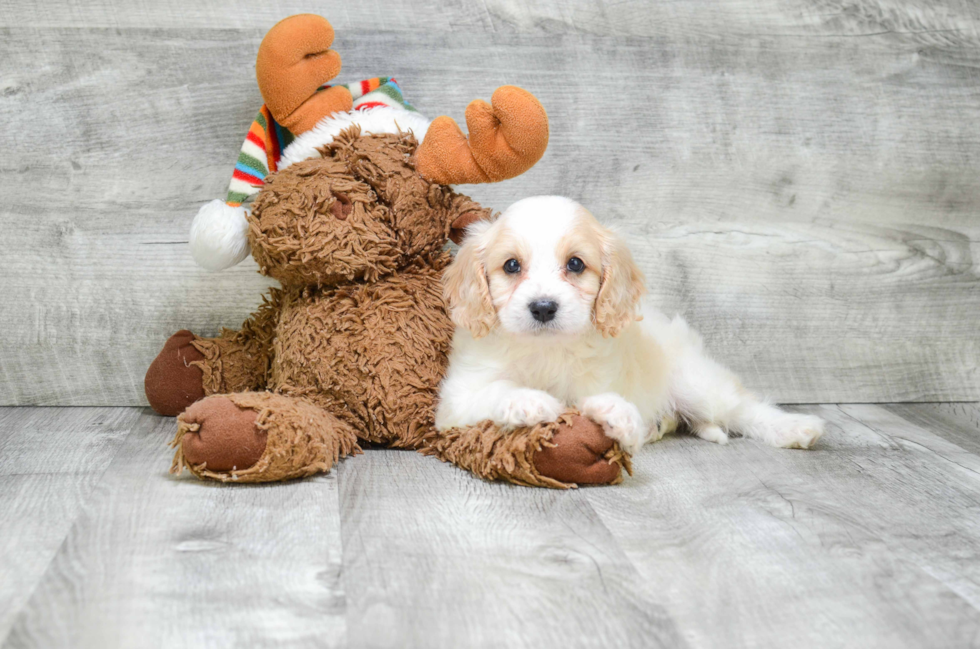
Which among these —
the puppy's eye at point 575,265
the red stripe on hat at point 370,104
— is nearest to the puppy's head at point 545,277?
the puppy's eye at point 575,265

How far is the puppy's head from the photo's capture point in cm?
172

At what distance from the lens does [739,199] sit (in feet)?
8.25

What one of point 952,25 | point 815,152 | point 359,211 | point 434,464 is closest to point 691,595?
point 434,464

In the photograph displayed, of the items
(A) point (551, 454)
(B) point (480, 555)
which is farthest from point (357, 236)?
(B) point (480, 555)

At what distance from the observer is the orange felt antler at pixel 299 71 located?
194cm

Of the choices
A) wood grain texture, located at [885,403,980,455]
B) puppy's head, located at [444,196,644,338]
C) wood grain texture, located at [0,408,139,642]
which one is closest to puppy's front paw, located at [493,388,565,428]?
puppy's head, located at [444,196,644,338]

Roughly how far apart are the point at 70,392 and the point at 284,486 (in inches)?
40.4

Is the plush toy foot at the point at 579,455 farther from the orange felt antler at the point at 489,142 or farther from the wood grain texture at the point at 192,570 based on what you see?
the orange felt antler at the point at 489,142

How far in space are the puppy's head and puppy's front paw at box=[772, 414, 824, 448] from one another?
580 millimetres

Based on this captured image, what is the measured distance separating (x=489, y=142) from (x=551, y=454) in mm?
677

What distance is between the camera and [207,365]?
2.18 meters

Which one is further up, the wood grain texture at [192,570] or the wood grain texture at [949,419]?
the wood grain texture at [192,570]

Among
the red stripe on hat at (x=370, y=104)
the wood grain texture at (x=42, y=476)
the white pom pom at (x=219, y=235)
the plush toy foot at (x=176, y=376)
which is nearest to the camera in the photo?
the wood grain texture at (x=42, y=476)

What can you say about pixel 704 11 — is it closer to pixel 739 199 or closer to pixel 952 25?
pixel 739 199
